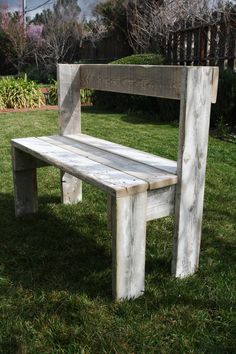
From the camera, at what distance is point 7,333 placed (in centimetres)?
200

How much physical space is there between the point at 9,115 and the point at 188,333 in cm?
801

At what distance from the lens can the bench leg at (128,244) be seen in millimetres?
2084

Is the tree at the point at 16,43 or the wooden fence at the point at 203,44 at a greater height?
the tree at the point at 16,43

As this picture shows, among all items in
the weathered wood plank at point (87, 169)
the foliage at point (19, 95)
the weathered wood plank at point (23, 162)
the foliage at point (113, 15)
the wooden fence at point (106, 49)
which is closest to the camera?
the weathered wood plank at point (87, 169)

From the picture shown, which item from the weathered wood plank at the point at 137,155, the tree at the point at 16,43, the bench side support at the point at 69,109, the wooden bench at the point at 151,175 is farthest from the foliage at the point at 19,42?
the wooden bench at the point at 151,175

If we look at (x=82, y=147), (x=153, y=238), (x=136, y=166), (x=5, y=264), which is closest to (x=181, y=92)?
(x=136, y=166)

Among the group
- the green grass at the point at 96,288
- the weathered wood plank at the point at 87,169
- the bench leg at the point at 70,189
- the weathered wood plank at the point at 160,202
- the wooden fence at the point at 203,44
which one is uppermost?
the wooden fence at the point at 203,44

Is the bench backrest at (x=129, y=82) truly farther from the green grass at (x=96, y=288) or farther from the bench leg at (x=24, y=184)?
the green grass at (x=96, y=288)

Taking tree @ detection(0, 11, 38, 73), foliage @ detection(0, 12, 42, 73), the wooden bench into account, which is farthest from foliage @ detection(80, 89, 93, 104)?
tree @ detection(0, 11, 38, 73)

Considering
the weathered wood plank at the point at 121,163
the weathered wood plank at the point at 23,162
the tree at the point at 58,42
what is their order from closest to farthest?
the weathered wood plank at the point at 121,163 < the weathered wood plank at the point at 23,162 < the tree at the point at 58,42

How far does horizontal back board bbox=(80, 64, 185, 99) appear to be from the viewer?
7.00 ft

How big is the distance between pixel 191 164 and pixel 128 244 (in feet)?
1.82

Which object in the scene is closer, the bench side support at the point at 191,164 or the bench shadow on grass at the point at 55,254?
the bench side support at the point at 191,164

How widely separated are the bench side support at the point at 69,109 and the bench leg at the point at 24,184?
0.28 m
